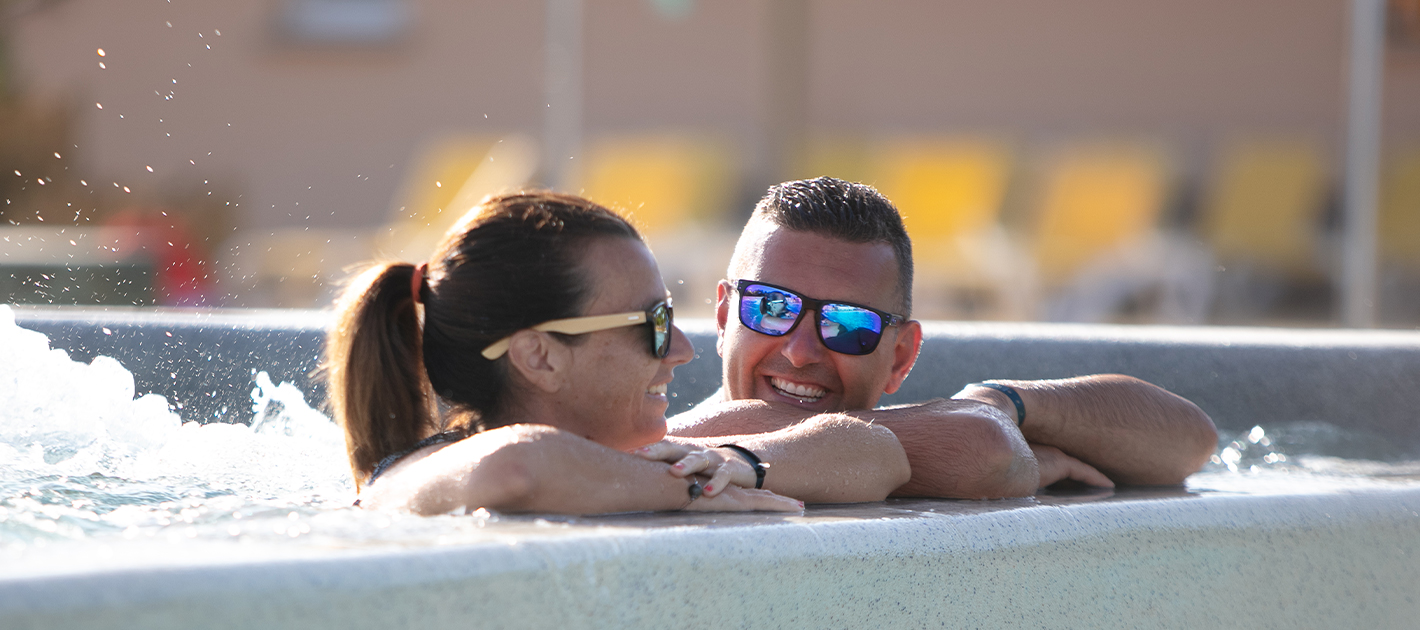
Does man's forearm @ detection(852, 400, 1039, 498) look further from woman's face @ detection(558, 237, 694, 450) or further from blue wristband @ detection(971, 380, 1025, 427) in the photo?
woman's face @ detection(558, 237, 694, 450)

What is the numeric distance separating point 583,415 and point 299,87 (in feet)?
44.7

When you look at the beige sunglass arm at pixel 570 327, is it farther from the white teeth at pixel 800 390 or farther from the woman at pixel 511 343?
the white teeth at pixel 800 390

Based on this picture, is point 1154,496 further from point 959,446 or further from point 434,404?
point 434,404

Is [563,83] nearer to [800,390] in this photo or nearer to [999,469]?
[800,390]

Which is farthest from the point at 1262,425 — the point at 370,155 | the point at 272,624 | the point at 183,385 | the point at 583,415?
the point at 370,155

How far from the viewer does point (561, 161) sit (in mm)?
11508

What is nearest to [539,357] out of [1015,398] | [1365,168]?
[1015,398]

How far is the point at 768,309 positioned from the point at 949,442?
21.1 inches

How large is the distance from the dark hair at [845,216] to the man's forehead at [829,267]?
2 cm

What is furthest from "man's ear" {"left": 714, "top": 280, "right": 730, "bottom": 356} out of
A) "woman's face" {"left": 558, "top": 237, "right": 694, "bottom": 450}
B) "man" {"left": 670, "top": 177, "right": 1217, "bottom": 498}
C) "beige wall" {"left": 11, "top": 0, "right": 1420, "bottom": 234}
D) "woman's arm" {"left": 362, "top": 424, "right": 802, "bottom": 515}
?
"beige wall" {"left": 11, "top": 0, "right": 1420, "bottom": 234}

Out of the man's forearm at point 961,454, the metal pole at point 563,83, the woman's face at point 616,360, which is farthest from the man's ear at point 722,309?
the metal pole at point 563,83

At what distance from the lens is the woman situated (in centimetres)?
224

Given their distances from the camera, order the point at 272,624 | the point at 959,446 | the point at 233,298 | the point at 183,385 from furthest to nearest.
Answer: the point at 233,298, the point at 183,385, the point at 959,446, the point at 272,624

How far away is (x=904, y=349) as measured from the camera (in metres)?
3.10
